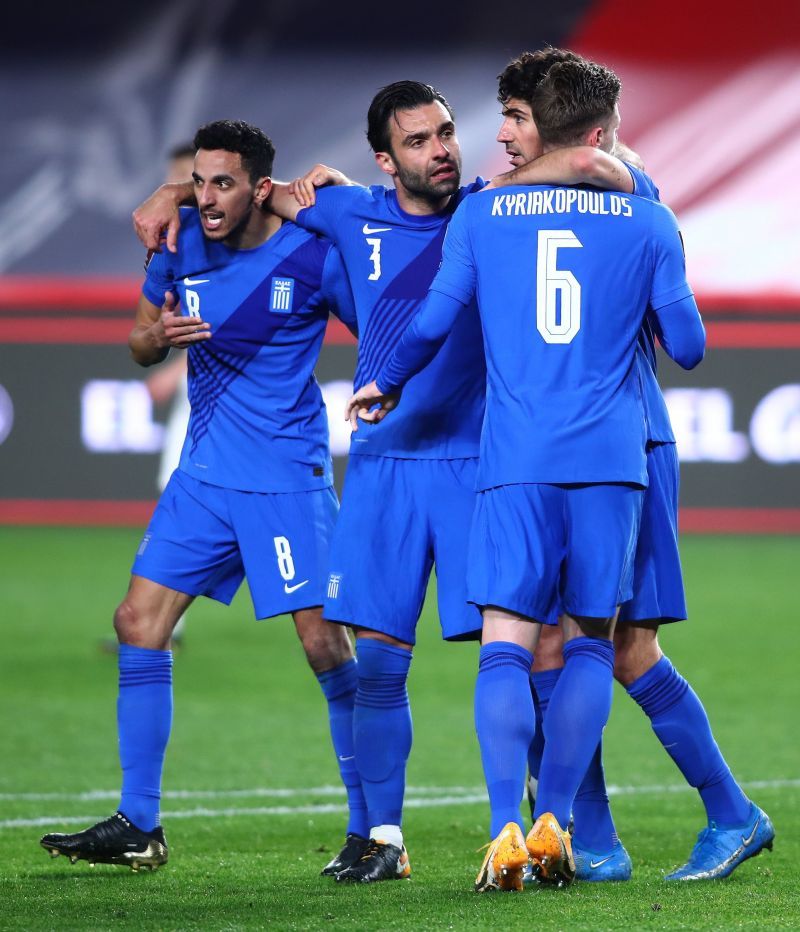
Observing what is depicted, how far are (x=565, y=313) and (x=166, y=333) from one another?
49.3 inches

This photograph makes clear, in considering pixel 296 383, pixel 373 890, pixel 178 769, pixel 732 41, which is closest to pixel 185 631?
pixel 178 769

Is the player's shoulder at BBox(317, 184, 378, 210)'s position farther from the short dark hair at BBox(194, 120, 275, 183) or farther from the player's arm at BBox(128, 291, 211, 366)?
the player's arm at BBox(128, 291, 211, 366)

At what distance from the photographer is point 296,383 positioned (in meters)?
4.44

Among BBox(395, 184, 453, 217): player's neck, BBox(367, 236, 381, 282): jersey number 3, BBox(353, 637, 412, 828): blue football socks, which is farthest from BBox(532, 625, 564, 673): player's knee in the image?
BBox(395, 184, 453, 217): player's neck

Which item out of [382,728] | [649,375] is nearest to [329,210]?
[649,375]

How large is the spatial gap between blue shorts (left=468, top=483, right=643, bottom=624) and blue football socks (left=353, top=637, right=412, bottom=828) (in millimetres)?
460

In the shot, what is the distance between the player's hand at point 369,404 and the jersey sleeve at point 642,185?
2.43ft

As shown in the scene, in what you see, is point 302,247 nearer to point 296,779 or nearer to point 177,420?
point 296,779

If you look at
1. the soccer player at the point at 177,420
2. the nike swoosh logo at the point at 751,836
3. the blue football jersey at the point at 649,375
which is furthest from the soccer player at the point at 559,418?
Result: the soccer player at the point at 177,420

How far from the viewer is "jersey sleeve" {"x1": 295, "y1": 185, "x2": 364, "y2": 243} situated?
427 cm

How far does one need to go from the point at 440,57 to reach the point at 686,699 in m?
14.8

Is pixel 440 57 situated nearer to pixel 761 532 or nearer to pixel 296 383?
pixel 761 532

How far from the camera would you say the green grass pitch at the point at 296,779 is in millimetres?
3461

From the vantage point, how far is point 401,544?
4.05m
